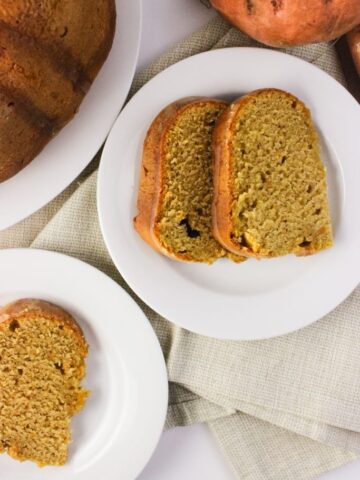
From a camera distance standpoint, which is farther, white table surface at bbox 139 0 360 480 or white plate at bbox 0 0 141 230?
white table surface at bbox 139 0 360 480

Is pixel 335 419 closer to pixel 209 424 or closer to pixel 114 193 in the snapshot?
pixel 209 424

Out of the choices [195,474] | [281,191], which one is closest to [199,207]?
[281,191]

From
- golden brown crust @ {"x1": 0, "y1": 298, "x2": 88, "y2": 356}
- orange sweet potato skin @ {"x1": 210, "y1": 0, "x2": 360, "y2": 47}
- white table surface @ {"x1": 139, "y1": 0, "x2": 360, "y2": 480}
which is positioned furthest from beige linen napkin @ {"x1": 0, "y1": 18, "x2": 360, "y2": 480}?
orange sweet potato skin @ {"x1": 210, "y1": 0, "x2": 360, "y2": 47}

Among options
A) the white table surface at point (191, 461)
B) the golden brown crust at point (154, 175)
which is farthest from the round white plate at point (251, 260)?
the white table surface at point (191, 461)

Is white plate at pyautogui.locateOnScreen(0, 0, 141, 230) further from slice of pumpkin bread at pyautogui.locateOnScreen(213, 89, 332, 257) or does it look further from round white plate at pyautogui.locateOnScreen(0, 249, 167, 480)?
slice of pumpkin bread at pyautogui.locateOnScreen(213, 89, 332, 257)

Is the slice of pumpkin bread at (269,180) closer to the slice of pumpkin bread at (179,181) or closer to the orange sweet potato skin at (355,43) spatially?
the slice of pumpkin bread at (179,181)

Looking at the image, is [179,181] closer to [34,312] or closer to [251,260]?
[251,260]
